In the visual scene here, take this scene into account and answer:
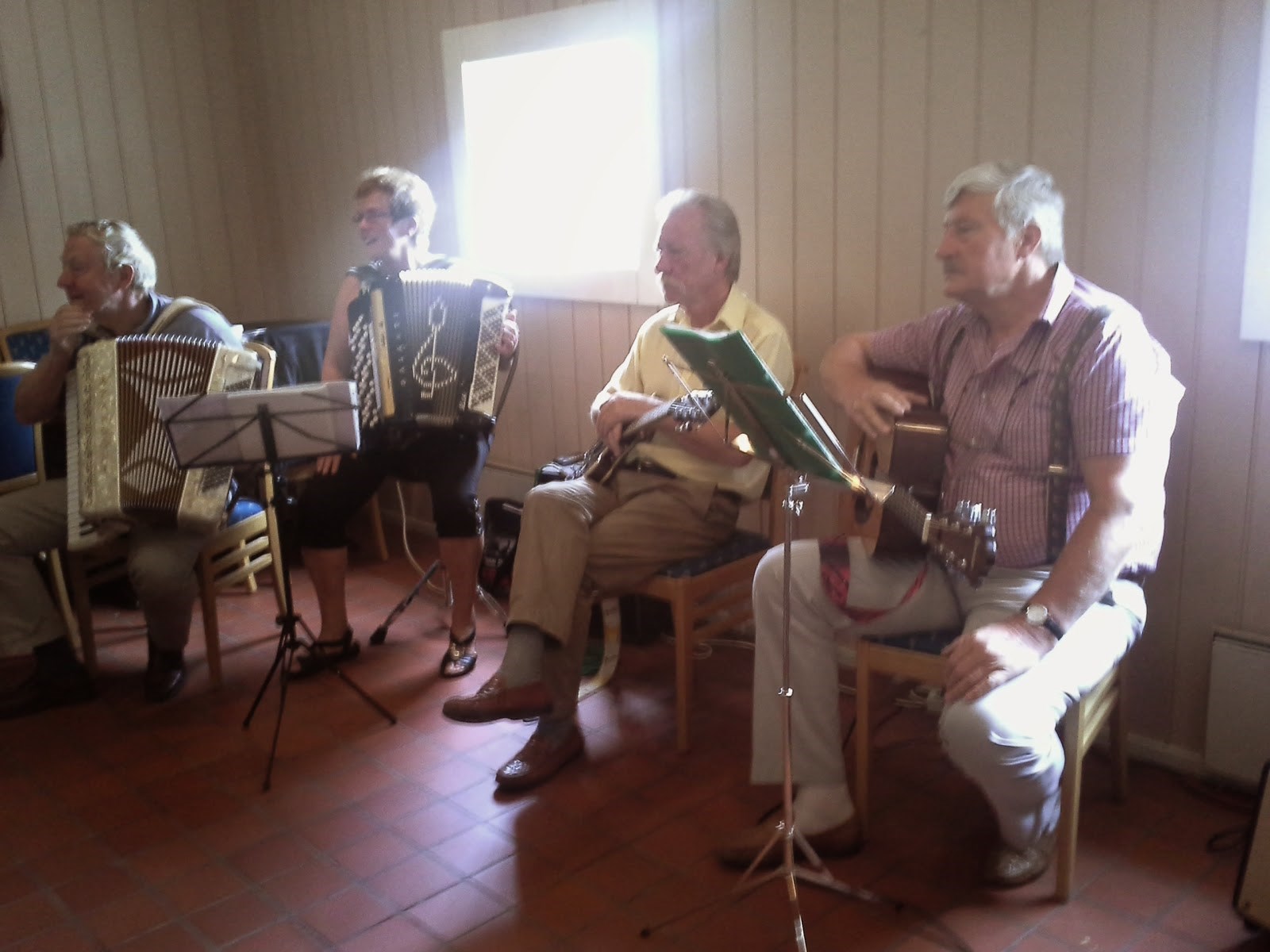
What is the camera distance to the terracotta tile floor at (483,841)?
75.3 inches

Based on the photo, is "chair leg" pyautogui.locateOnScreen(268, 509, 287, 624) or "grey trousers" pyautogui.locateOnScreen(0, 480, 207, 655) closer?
"grey trousers" pyautogui.locateOnScreen(0, 480, 207, 655)

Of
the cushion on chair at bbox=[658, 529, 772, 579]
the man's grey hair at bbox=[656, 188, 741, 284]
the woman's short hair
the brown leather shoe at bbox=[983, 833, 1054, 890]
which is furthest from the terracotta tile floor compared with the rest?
the woman's short hair

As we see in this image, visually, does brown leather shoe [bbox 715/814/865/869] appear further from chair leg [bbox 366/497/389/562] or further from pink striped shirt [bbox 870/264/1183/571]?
chair leg [bbox 366/497/389/562]

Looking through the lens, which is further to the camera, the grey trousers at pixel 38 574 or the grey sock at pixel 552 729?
the grey trousers at pixel 38 574

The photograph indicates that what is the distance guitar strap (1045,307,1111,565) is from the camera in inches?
73.9

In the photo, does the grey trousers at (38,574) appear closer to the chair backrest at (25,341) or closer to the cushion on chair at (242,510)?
the cushion on chair at (242,510)

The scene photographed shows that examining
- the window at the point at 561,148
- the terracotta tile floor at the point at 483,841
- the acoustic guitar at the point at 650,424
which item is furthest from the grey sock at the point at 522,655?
the window at the point at 561,148

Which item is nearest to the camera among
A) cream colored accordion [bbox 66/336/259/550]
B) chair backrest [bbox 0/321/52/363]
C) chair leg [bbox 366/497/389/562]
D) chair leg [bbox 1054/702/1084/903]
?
chair leg [bbox 1054/702/1084/903]

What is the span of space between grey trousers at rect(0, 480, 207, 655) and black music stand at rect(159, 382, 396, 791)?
0.50 meters

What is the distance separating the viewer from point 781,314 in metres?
2.82

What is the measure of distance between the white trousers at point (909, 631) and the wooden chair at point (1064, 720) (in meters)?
0.03

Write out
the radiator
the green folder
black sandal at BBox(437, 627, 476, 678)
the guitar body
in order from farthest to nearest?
black sandal at BBox(437, 627, 476, 678) → the radiator → the guitar body → the green folder

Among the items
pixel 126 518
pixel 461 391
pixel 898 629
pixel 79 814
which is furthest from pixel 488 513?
pixel 898 629

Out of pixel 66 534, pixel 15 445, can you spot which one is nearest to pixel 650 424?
pixel 66 534
